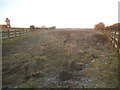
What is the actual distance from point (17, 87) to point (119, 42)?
5755 millimetres

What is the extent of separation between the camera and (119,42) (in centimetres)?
754

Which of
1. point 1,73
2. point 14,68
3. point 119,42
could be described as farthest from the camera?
point 119,42

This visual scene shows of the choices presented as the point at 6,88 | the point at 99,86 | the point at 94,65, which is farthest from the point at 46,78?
the point at 94,65

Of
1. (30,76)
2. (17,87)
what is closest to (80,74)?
(30,76)

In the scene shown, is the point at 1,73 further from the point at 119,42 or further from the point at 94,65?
the point at 119,42

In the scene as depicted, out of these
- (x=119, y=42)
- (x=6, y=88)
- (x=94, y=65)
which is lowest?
(x=6, y=88)

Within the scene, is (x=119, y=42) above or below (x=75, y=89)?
above

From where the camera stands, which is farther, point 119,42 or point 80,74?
point 119,42

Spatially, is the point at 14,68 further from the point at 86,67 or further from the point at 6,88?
the point at 86,67

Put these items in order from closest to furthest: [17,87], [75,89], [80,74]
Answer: [75,89] < [17,87] < [80,74]

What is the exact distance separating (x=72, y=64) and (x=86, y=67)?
69cm

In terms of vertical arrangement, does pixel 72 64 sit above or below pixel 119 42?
below

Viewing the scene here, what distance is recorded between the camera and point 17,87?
4.73 meters

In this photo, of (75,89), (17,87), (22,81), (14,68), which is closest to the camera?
(75,89)
